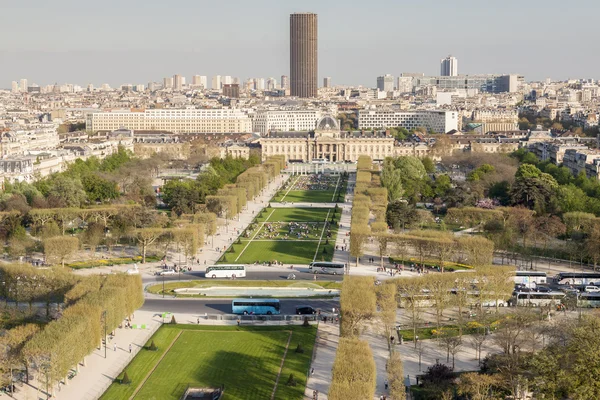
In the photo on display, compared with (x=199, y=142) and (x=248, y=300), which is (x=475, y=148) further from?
(x=248, y=300)

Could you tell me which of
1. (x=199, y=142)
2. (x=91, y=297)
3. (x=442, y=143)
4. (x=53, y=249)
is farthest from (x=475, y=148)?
(x=91, y=297)

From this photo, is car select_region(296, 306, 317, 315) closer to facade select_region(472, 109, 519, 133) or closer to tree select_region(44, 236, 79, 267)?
tree select_region(44, 236, 79, 267)

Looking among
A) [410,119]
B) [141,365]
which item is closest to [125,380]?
[141,365]

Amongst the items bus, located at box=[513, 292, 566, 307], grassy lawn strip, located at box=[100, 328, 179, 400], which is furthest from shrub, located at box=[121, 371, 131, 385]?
bus, located at box=[513, 292, 566, 307]

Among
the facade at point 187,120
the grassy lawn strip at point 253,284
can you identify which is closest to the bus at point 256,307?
the grassy lawn strip at point 253,284

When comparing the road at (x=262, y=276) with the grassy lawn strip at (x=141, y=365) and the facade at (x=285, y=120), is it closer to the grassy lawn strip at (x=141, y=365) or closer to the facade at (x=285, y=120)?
the grassy lawn strip at (x=141, y=365)
